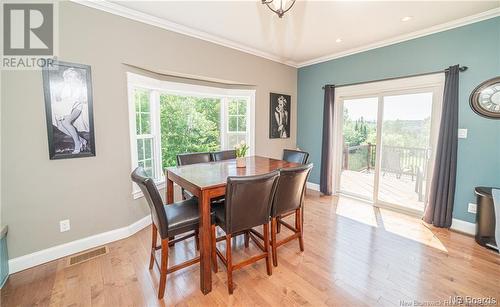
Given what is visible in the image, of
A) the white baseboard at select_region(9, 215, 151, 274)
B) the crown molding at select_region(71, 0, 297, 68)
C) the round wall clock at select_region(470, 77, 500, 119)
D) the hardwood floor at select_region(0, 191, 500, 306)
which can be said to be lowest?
the hardwood floor at select_region(0, 191, 500, 306)

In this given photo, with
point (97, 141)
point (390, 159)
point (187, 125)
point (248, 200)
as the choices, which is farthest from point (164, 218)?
point (390, 159)

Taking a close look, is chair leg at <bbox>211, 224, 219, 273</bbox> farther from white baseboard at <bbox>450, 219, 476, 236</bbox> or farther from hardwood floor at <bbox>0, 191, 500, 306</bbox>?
white baseboard at <bbox>450, 219, 476, 236</bbox>

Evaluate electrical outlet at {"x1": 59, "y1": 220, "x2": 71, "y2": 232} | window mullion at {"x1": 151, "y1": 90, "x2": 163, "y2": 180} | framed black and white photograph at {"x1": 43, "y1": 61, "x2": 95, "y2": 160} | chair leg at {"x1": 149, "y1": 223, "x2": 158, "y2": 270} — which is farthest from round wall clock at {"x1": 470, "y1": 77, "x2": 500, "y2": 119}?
electrical outlet at {"x1": 59, "y1": 220, "x2": 71, "y2": 232}

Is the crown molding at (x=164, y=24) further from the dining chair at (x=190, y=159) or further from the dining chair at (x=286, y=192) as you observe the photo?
the dining chair at (x=286, y=192)

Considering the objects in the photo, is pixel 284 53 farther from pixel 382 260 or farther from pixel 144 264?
pixel 144 264

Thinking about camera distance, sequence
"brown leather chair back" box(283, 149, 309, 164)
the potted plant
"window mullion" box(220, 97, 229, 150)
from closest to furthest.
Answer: the potted plant
"brown leather chair back" box(283, 149, 309, 164)
"window mullion" box(220, 97, 229, 150)

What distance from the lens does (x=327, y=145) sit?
4.32 m

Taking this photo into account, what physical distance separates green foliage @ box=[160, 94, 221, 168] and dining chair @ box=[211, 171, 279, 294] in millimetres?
2389

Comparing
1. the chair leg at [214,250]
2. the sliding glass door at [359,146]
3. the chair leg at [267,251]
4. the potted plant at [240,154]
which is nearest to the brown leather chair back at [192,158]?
the potted plant at [240,154]

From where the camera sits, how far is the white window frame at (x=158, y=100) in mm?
2793

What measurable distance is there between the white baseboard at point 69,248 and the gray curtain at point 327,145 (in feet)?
11.1

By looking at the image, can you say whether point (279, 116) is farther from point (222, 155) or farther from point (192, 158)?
point (192, 158)

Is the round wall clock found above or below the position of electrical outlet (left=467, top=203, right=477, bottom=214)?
above

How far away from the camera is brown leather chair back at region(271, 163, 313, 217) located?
2.06m
